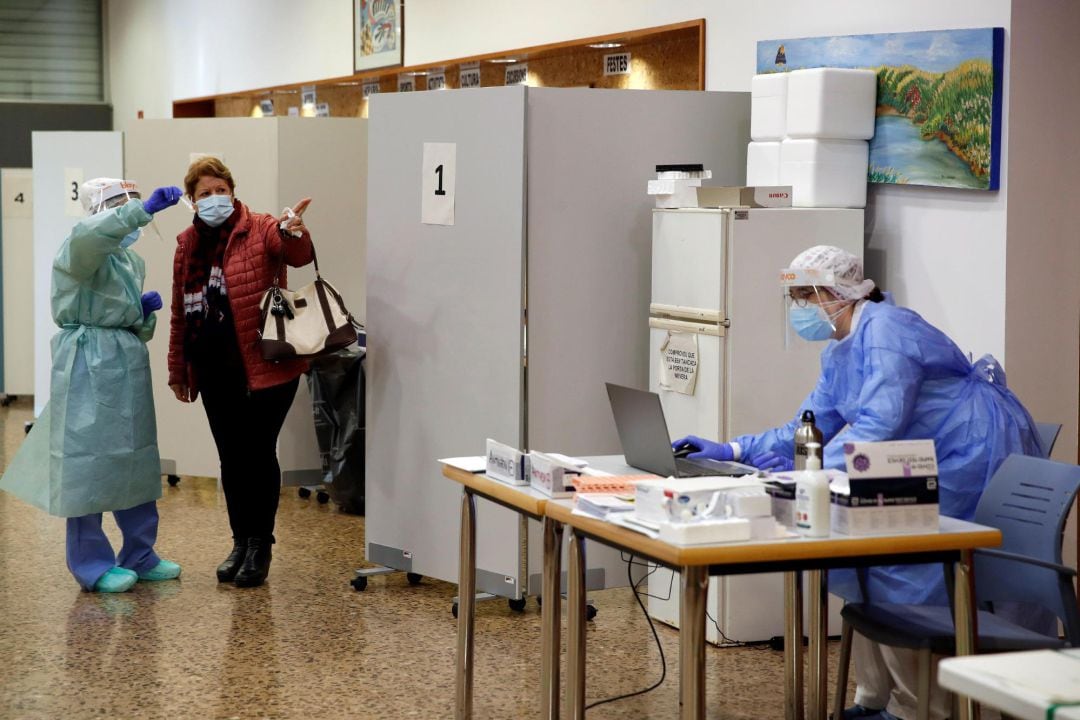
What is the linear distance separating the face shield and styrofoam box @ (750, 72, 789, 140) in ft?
3.77

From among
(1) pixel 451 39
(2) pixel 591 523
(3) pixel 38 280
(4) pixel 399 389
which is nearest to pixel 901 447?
(2) pixel 591 523

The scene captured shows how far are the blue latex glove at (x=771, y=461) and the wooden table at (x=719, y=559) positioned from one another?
25.7 inches

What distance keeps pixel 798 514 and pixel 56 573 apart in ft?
11.4

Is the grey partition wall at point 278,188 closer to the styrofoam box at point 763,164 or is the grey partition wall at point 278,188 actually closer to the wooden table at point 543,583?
the styrofoam box at point 763,164

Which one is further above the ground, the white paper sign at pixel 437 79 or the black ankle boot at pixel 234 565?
the white paper sign at pixel 437 79

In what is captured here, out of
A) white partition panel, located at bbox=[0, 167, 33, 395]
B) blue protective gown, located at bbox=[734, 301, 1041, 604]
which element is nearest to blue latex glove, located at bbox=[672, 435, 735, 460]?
blue protective gown, located at bbox=[734, 301, 1041, 604]

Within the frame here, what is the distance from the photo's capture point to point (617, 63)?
645 cm

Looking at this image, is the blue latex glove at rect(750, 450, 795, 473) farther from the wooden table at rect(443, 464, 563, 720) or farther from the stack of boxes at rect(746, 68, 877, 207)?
the stack of boxes at rect(746, 68, 877, 207)

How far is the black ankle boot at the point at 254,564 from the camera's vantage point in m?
5.05

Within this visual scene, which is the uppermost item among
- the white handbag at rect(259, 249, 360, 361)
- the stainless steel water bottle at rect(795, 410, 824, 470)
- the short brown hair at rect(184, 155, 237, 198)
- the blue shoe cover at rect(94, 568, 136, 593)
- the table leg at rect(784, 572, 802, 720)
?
the short brown hair at rect(184, 155, 237, 198)

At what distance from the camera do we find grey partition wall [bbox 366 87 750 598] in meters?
4.61

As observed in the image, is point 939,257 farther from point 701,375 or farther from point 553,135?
point 553,135

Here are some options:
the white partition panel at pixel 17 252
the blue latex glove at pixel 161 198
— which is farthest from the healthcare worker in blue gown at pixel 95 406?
the white partition panel at pixel 17 252

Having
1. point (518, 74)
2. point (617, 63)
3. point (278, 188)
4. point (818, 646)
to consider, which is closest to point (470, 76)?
point (518, 74)
